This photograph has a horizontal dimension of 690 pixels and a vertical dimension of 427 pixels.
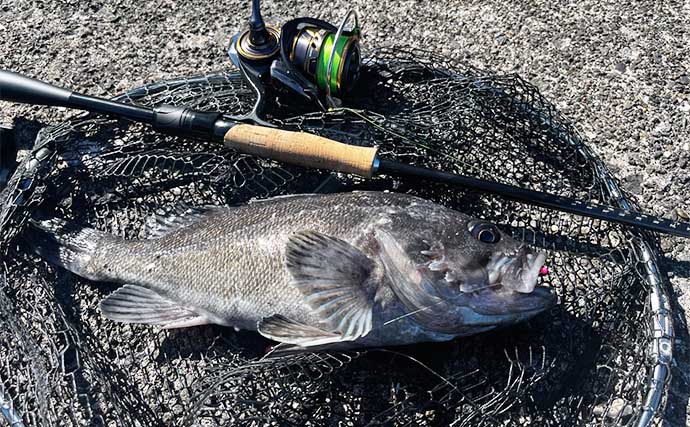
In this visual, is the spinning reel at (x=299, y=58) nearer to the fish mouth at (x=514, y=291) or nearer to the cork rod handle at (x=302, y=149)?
the cork rod handle at (x=302, y=149)

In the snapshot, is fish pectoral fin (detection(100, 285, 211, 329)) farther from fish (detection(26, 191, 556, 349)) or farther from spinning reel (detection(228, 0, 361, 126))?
spinning reel (detection(228, 0, 361, 126))

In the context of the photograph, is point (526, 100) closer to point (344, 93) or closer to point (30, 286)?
point (344, 93)

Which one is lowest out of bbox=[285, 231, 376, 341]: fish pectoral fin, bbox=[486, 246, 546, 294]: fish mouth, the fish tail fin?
the fish tail fin

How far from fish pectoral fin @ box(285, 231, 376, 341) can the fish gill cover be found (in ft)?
0.80

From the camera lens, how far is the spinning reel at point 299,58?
9.65 ft

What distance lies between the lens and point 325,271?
7.54 feet

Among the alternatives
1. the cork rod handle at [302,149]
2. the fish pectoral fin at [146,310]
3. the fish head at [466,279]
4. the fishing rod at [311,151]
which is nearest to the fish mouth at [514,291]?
the fish head at [466,279]

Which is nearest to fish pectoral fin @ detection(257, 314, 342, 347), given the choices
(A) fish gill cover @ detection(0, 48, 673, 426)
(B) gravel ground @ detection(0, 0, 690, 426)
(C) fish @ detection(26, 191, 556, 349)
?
(C) fish @ detection(26, 191, 556, 349)

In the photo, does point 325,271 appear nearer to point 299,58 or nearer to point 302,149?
point 302,149

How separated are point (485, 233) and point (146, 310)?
1.47m

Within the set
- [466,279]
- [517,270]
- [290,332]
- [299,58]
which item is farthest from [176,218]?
[517,270]

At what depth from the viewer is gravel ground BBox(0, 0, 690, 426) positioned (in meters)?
3.37

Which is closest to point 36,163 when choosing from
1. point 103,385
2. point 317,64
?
point 103,385

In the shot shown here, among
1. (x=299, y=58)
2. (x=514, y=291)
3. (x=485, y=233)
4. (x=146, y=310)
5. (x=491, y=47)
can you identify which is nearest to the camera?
(x=514, y=291)
